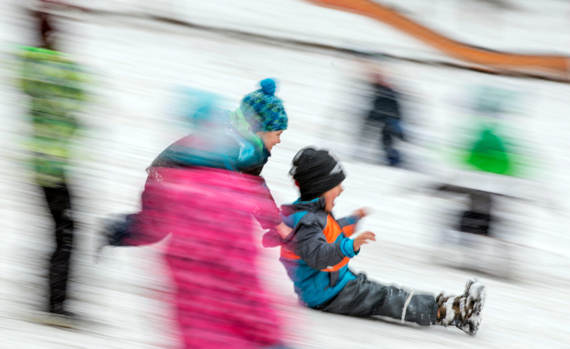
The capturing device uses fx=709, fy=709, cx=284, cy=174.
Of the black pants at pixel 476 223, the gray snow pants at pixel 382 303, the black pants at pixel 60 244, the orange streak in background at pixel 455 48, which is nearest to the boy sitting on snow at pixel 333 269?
the gray snow pants at pixel 382 303

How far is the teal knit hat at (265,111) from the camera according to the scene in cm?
374

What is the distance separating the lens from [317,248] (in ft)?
10.4

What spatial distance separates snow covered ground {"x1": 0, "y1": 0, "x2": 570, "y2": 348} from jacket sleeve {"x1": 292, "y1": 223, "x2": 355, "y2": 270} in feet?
0.83

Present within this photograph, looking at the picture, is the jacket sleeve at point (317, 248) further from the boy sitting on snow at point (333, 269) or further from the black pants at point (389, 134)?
the black pants at point (389, 134)

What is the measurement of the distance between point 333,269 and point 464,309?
0.69 meters

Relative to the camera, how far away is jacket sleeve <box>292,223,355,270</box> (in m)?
3.17

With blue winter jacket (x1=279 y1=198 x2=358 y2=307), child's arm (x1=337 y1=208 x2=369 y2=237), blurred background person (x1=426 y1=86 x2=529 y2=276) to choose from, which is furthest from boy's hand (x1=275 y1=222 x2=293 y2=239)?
blurred background person (x1=426 y1=86 x2=529 y2=276)

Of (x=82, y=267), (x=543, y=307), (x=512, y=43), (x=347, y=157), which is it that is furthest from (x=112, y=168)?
(x=512, y=43)

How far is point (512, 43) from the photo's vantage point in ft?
37.7

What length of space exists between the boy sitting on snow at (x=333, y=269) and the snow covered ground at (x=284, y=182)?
0.30 ft

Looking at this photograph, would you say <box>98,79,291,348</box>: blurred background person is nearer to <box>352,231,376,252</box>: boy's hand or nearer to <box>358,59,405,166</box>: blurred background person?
<box>352,231,376,252</box>: boy's hand

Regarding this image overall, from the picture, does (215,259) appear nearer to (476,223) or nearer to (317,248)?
(317,248)

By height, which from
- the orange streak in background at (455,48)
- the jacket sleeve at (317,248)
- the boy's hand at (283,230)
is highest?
the orange streak in background at (455,48)

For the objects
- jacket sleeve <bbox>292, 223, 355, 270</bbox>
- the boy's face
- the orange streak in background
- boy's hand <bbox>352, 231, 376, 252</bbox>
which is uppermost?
the orange streak in background
